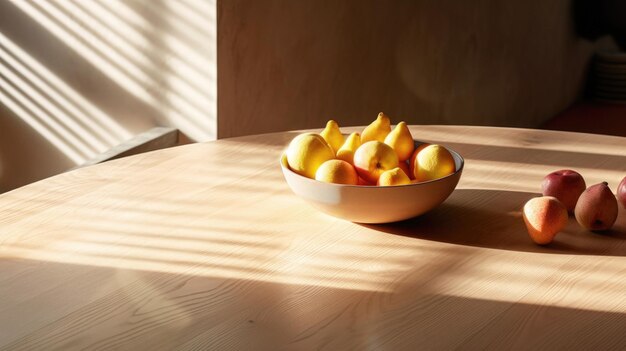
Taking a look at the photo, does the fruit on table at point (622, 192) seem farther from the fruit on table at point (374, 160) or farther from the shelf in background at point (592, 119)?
the shelf in background at point (592, 119)

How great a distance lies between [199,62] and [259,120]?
0.34 m

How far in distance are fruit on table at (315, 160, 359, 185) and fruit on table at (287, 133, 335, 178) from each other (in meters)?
0.04

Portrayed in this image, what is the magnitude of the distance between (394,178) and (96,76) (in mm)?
1762

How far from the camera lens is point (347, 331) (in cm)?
106

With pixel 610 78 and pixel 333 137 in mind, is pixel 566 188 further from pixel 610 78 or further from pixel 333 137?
pixel 610 78

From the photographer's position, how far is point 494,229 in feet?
4.64

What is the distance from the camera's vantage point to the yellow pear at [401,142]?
150 centimetres

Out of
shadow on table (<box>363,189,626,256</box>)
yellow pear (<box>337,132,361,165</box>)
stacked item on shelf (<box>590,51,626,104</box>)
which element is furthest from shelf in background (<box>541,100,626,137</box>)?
yellow pear (<box>337,132,361,165</box>)

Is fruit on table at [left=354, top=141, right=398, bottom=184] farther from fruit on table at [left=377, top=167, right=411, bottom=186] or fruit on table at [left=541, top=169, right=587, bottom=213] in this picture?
fruit on table at [left=541, top=169, right=587, bottom=213]

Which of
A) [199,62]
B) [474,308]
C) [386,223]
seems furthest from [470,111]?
[474,308]

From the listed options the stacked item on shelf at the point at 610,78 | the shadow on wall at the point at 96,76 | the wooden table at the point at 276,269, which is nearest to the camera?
the wooden table at the point at 276,269

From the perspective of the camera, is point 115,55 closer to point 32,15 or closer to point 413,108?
point 32,15

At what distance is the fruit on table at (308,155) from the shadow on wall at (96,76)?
1296 mm

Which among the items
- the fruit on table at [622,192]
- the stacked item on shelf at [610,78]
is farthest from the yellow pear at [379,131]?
the stacked item on shelf at [610,78]
